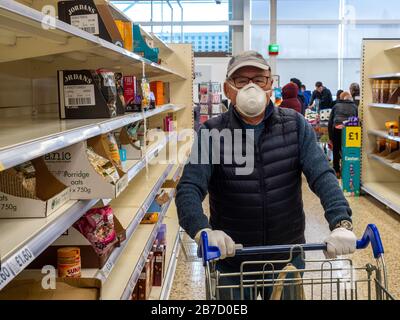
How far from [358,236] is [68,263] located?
4080 millimetres

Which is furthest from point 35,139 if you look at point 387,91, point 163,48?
point 387,91

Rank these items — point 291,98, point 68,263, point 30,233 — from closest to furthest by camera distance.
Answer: point 30,233
point 68,263
point 291,98

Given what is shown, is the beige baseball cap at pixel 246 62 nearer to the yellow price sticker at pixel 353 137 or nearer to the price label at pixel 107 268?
the price label at pixel 107 268

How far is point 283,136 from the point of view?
7.13 feet

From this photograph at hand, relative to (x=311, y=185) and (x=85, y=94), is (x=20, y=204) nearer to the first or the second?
(x=85, y=94)

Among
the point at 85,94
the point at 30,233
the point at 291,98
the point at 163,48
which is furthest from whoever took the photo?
the point at 291,98

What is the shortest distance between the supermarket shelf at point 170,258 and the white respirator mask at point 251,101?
5.90 feet

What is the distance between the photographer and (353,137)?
7199 millimetres

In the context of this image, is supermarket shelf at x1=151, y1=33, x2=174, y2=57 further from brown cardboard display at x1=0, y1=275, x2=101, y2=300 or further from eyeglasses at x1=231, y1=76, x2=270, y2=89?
brown cardboard display at x1=0, y1=275, x2=101, y2=300

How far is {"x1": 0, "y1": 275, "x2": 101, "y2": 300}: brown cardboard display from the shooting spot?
167cm

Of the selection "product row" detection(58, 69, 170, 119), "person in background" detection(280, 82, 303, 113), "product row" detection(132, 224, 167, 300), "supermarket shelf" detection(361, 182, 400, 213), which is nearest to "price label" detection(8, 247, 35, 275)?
"product row" detection(58, 69, 170, 119)

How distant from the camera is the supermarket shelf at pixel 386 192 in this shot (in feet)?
19.9

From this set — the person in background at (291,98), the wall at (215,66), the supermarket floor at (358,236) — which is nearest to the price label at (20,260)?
the supermarket floor at (358,236)

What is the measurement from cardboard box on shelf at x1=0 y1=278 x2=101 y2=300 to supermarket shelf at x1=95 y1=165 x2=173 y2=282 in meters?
0.25
